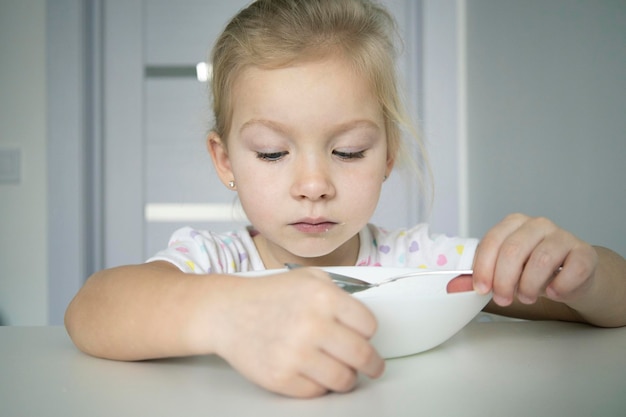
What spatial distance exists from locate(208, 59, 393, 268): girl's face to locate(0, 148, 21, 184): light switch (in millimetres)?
1334

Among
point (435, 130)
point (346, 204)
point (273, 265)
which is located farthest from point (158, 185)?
point (346, 204)

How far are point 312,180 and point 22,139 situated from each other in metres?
1.50

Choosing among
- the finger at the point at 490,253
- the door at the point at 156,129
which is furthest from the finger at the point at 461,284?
the door at the point at 156,129

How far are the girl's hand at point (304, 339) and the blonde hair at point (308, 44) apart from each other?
0.48 m

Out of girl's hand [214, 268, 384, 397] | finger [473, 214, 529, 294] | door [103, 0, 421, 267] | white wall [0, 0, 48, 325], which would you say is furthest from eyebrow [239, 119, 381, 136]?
white wall [0, 0, 48, 325]

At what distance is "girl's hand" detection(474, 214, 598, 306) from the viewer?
0.55 m

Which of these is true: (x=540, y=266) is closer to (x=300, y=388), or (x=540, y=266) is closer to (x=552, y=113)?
(x=300, y=388)

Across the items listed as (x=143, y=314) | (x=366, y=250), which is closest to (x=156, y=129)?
(x=366, y=250)

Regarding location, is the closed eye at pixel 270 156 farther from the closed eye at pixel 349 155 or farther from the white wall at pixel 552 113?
the white wall at pixel 552 113

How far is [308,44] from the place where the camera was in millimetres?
831

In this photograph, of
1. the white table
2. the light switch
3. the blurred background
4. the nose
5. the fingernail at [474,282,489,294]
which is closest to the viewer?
the white table

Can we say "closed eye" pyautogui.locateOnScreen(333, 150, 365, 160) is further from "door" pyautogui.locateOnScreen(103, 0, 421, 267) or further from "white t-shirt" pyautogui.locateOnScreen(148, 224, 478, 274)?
"door" pyautogui.locateOnScreen(103, 0, 421, 267)

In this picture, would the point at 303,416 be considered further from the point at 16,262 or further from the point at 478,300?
the point at 16,262

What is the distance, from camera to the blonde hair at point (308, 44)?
837mm
